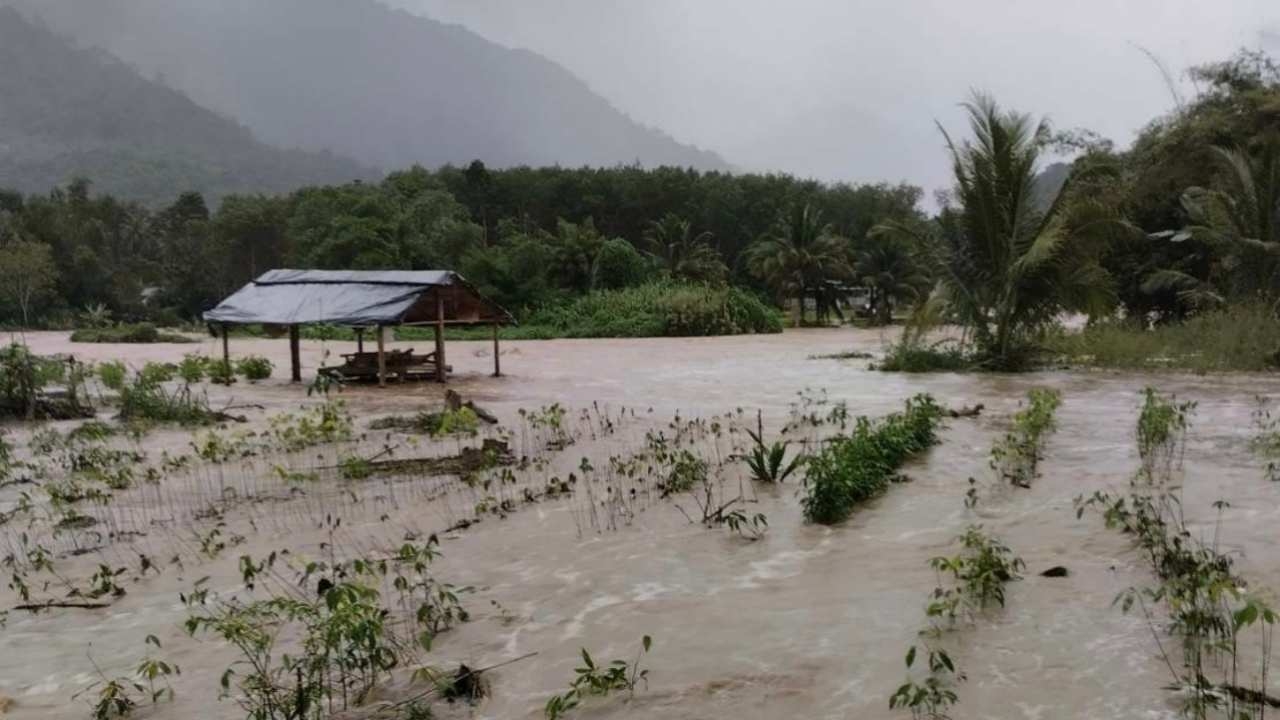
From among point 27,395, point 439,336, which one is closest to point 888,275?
point 439,336

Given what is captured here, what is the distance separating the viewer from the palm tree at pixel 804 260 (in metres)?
42.8

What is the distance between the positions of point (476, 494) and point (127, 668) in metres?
3.68

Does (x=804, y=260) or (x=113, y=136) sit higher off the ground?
(x=113, y=136)

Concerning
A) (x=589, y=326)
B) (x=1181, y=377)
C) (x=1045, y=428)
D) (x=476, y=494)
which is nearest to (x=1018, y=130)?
(x=1181, y=377)

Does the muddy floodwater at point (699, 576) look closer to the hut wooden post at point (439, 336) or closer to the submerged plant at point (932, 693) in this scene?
the submerged plant at point (932, 693)

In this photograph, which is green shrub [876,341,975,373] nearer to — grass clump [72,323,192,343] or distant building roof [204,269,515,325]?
distant building roof [204,269,515,325]

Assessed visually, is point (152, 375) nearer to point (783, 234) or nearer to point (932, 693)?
point (932, 693)

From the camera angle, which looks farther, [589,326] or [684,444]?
[589,326]

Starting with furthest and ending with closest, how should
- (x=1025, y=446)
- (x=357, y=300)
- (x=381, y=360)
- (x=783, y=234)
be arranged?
(x=783, y=234), (x=357, y=300), (x=381, y=360), (x=1025, y=446)

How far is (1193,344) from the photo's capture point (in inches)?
689

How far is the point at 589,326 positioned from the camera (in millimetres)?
36344

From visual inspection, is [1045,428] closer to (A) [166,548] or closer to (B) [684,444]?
(B) [684,444]

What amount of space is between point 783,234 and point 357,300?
36.8 meters

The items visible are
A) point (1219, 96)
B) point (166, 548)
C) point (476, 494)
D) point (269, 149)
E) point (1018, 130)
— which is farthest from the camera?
point (269, 149)
